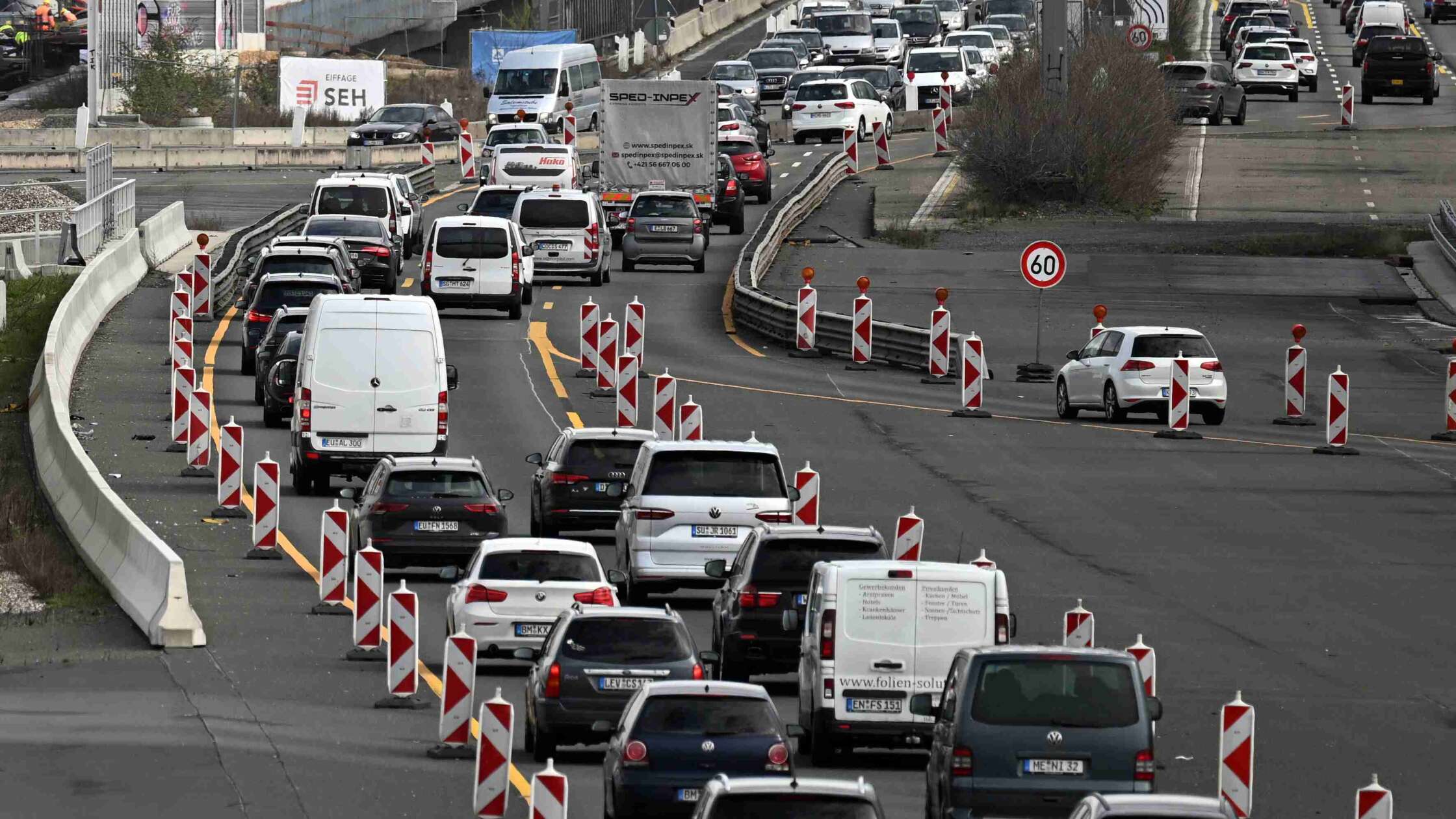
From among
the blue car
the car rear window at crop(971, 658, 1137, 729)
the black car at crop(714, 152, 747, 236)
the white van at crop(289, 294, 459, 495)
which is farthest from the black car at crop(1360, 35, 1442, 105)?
the blue car

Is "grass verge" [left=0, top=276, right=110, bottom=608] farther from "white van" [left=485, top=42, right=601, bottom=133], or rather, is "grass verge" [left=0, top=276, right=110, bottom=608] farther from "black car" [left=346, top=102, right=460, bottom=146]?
"white van" [left=485, top=42, right=601, bottom=133]

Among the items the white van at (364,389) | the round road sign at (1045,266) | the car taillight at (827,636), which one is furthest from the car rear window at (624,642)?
the round road sign at (1045,266)

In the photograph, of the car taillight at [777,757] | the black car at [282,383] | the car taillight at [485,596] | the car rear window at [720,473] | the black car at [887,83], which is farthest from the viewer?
the black car at [887,83]

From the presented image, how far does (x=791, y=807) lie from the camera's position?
11.7m

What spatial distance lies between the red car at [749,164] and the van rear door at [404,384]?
30.9 m

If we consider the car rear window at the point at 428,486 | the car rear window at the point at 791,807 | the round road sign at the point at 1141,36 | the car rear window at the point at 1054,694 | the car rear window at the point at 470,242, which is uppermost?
the round road sign at the point at 1141,36

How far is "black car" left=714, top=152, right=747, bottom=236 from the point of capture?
5822 centimetres

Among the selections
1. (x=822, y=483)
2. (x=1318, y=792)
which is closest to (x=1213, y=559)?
(x=822, y=483)

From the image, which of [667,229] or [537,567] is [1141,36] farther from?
[537,567]

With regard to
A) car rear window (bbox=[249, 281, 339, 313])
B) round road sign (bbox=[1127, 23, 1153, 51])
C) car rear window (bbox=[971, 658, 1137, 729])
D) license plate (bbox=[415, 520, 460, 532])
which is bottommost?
license plate (bbox=[415, 520, 460, 532])

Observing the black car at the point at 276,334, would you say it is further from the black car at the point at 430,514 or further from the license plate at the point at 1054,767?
the license plate at the point at 1054,767

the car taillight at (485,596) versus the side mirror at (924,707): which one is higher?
the side mirror at (924,707)

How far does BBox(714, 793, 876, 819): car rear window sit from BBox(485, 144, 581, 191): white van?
4574cm

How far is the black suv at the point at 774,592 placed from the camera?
19641 mm
